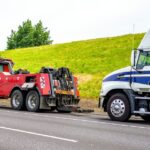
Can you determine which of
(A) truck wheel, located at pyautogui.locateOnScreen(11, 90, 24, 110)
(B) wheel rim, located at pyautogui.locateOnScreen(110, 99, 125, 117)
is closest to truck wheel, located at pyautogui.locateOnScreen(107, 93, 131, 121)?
(B) wheel rim, located at pyautogui.locateOnScreen(110, 99, 125, 117)

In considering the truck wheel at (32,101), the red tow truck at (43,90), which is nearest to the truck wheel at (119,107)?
the red tow truck at (43,90)

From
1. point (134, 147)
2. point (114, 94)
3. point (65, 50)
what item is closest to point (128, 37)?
point (65, 50)

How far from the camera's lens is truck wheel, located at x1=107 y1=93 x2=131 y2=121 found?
1531 cm

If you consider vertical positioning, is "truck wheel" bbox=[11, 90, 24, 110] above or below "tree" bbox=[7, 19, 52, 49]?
below

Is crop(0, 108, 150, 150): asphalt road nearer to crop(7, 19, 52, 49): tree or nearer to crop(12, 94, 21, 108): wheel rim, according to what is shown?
crop(12, 94, 21, 108): wheel rim

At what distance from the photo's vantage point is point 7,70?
76.7ft

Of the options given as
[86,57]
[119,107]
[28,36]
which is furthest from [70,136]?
[28,36]

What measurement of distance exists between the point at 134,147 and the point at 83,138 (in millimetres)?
1630

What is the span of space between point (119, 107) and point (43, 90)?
496 centimetres

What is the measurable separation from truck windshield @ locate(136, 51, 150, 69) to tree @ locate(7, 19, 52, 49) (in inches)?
3506

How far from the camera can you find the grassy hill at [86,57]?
112ft

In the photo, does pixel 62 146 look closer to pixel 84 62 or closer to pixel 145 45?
pixel 145 45

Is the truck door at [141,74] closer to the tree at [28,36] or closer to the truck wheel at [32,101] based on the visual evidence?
the truck wheel at [32,101]

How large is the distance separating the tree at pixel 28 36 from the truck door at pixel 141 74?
89050 millimetres
